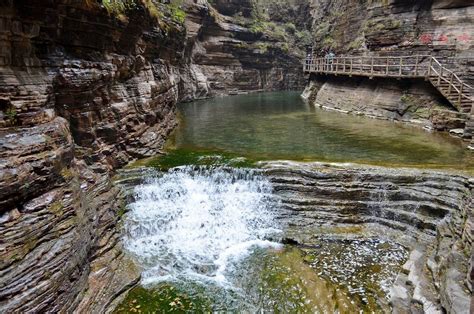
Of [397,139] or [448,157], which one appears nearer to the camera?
[448,157]

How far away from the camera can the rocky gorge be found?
782cm

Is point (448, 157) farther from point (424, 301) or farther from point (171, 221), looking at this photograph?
point (171, 221)

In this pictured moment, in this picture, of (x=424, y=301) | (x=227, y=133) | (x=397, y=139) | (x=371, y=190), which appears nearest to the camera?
(x=424, y=301)

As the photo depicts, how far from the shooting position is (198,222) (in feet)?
41.1

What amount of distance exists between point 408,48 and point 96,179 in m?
22.1

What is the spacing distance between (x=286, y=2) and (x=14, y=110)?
56.5 m

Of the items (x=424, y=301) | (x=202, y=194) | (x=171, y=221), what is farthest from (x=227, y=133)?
(x=424, y=301)

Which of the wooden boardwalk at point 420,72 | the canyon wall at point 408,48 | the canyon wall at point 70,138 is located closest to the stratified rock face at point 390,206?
the canyon wall at point 70,138

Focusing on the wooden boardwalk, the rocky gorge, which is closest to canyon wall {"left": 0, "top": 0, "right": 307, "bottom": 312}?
the rocky gorge

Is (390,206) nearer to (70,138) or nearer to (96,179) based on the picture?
(96,179)

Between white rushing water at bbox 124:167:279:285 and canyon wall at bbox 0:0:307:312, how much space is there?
2.52ft

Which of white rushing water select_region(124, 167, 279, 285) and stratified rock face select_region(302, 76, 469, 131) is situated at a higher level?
stratified rock face select_region(302, 76, 469, 131)

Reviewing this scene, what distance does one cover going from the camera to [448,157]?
582 inches

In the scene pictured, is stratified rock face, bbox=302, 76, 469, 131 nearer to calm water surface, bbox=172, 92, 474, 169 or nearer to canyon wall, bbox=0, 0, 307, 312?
calm water surface, bbox=172, 92, 474, 169
